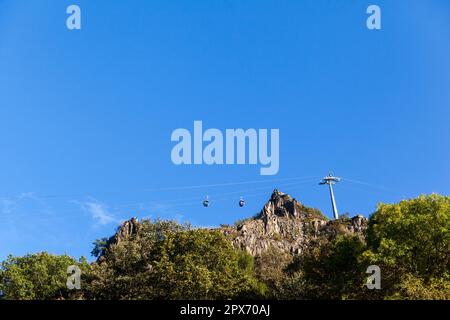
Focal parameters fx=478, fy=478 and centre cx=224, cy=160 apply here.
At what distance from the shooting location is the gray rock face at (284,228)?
413 ft

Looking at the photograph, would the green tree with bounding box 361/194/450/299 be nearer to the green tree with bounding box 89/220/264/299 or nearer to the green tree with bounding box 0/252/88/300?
the green tree with bounding box 89/220/264/299

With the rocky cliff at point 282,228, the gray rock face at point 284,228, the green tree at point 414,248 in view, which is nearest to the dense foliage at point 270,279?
the green tree at point 414,248

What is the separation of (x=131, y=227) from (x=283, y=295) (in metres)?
80.4

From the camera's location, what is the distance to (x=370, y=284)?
4156 cm

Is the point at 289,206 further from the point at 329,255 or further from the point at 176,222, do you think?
the point at 329,255

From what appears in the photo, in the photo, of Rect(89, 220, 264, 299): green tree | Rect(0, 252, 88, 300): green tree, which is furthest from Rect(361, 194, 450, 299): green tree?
Rect(0, 252, 88, 300): green tree

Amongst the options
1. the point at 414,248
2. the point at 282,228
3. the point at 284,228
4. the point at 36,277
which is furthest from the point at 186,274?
the point at 284,228

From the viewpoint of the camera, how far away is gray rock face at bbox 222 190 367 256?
125750 mm

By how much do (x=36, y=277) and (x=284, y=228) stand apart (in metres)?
86.0

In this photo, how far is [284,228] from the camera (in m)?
145

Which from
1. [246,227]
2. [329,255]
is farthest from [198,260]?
[246,227]

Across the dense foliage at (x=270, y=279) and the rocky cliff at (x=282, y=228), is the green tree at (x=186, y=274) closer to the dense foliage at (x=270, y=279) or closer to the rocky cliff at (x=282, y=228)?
the dense foliage at (x=270, y=279)

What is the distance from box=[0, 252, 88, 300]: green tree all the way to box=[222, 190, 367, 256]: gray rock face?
51.5 m
